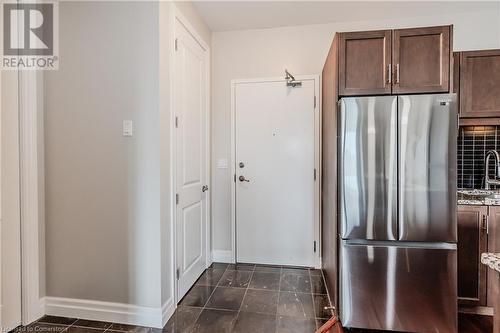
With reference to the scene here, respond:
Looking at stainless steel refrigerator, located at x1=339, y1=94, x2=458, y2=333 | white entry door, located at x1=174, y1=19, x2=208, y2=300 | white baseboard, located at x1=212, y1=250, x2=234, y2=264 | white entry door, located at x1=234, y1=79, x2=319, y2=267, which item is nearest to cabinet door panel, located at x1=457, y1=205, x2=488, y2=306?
stainless steel refrigerator, located at x1=339, y1=94, x2=458, y2=333

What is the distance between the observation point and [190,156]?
2.52 meters

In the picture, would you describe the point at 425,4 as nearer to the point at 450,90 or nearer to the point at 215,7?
the point at 450,90

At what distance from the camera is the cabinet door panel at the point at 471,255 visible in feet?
6.68

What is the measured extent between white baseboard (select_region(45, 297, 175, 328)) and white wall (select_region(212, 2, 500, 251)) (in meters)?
1.19

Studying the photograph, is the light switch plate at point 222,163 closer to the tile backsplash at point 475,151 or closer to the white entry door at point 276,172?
the white entry door at point 276,172

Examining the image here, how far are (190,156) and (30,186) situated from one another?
120 cm

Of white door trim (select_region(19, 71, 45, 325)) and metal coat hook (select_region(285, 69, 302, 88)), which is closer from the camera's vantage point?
white door trim (select_region(19, 71, 45, 325))

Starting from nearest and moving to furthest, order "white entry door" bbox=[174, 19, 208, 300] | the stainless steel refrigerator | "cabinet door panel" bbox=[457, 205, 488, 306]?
the stainless steel refrigerator, "cabinet door panel" bbox=[457, 205, 488, 306], "white entry door" bbox=[174, 19, 208, 300]

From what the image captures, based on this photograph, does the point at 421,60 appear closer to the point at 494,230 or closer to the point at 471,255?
the point at 494,230

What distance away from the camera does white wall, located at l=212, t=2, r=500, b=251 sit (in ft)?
8.70

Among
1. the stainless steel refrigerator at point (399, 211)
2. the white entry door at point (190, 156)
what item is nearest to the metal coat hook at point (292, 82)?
the white entry door at point (190, 156)

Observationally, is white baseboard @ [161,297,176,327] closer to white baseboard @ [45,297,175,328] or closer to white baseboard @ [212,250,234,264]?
white baseboard @ [45,297,175,328]

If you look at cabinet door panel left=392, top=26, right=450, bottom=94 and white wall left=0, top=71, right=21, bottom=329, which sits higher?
cabinet door panel left=392, top=26, right=450, bottom=94

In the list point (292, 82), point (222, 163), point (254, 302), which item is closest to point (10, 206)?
point (222, 163)
